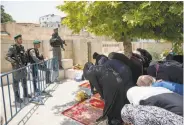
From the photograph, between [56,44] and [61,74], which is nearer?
[56,44]

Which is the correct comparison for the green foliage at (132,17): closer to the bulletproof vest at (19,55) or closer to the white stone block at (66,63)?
the bulletproof vest at (19,55)

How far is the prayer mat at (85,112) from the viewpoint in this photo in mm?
3731

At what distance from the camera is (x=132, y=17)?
257cm

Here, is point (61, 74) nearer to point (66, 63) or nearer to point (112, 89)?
point (66, 63)

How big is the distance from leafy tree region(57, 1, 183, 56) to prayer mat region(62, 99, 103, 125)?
1.84 metres

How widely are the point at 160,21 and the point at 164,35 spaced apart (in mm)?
962

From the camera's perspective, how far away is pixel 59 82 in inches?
284

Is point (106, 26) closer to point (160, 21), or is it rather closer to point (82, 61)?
point (160, 21)

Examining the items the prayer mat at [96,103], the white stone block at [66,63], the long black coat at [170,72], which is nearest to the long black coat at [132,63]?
the long black coat at [170,72]

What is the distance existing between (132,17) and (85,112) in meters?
2.45

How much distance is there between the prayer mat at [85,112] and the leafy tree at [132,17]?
6.02 ft

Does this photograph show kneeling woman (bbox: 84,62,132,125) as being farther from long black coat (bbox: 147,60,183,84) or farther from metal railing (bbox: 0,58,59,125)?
metal railing (bbox: 0,58,59,125)

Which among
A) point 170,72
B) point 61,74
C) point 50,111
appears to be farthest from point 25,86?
point 170,72

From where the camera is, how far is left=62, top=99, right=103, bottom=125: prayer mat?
3.73 m
